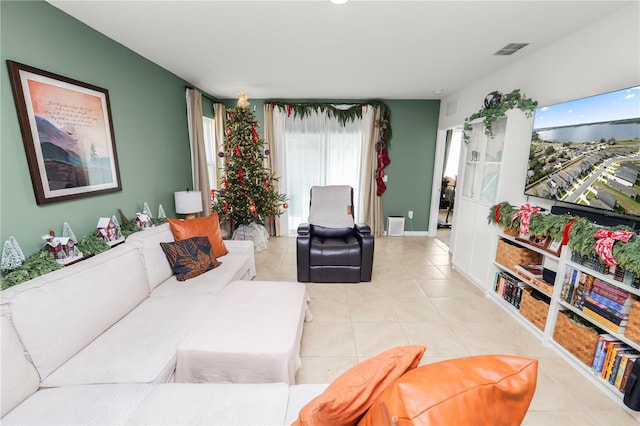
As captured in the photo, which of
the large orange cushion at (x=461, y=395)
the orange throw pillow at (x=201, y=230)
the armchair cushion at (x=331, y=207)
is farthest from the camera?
the armchair cushion at (x=331, y=207)

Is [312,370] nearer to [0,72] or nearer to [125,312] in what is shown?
[125,312]

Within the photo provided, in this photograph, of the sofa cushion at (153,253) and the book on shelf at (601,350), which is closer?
the book on shelf at (601,350)

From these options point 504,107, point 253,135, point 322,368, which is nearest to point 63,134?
point 253,135

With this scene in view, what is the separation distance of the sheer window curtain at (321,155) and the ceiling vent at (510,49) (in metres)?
2.25

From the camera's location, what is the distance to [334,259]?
3061 mm

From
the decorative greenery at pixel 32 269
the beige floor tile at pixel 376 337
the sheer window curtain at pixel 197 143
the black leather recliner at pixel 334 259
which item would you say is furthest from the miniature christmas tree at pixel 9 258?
the sheer window curtain at pixel 197 143

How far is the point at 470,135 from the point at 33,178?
4196 millimetres

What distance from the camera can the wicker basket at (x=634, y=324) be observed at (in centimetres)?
151

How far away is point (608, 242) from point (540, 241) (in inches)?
28.7

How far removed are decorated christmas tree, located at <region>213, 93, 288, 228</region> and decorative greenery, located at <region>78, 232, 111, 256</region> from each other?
1.96 m

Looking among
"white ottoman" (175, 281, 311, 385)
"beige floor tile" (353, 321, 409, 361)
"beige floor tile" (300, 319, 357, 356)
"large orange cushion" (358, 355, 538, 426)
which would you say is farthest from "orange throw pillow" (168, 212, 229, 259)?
"large orange cushion" (358, 355, 538, 426)

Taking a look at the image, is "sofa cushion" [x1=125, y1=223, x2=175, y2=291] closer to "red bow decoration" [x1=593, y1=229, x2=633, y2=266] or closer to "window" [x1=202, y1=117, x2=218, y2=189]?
"window" [x1=202, y1=117, x2=218, y2=189]

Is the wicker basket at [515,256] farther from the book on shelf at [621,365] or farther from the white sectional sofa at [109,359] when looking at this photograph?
the white sectional sofa at [109,359]

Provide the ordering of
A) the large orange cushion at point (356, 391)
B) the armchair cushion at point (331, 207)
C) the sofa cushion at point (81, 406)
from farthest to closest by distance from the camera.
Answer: the armchair cushion at point (331, 207), the sofa cushion at point (81, 406), the large orange cushion at point (356, 391)
